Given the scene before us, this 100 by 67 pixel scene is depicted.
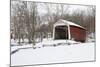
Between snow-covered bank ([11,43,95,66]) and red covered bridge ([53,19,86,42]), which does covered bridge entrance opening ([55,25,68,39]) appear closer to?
red covered bridge ([53,19,86,42])

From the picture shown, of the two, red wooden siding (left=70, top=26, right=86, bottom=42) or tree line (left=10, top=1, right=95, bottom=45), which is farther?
red wooden siding (left=70, top=26, right=86, bottom=42)

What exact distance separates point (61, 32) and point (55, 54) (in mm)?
296

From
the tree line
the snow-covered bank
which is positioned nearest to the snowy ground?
the snow-covered bank

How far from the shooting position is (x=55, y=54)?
2557 millimetres

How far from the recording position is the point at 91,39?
275 centimetres

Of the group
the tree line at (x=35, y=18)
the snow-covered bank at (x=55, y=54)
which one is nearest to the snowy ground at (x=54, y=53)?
the snow-covered bank at (x=55, y=54)

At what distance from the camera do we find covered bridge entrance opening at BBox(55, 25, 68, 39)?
2559 mm

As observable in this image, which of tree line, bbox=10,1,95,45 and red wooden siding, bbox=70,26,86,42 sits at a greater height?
tree line, bbox=10,1,95,45

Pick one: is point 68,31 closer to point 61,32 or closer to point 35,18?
point 61,32

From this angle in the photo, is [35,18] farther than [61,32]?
No

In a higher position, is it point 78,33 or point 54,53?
point 78,33

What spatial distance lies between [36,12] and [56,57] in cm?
63

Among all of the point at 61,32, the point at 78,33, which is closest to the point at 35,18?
the point at 61,32
